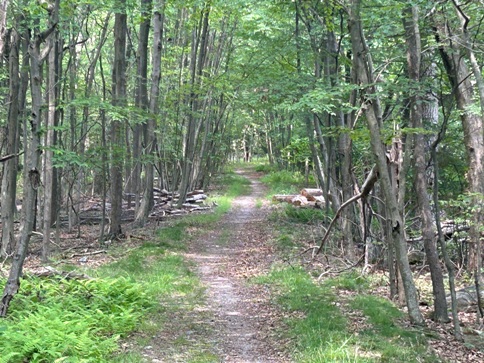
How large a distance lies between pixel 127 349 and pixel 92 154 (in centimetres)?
799

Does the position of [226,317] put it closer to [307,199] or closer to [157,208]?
[157,208]

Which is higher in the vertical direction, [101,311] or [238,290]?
[101,311]

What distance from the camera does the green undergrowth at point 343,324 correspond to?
19.1ft

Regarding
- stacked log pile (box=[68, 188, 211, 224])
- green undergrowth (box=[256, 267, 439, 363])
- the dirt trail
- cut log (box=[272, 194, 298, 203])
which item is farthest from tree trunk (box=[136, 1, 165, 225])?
cut log (box=[272, 194, 298, 203])

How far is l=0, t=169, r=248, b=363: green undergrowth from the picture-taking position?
5.49 meters

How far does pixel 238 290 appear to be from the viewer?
9.83 metres

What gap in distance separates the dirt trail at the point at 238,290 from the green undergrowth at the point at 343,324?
40cm

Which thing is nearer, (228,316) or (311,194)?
(228,316)

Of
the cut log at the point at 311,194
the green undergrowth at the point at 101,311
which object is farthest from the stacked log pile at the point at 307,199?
the green undergrowth at the point at 101,311

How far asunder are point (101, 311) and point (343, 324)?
3614 mm

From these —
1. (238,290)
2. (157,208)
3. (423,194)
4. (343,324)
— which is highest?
(423,194)

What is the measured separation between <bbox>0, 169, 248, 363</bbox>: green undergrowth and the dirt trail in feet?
1.27

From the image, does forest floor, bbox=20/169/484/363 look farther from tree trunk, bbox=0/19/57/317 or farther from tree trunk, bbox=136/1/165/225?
tree trunk, bbox=136/1/165/225

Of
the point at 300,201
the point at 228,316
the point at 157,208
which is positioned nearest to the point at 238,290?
the point at 228,316
